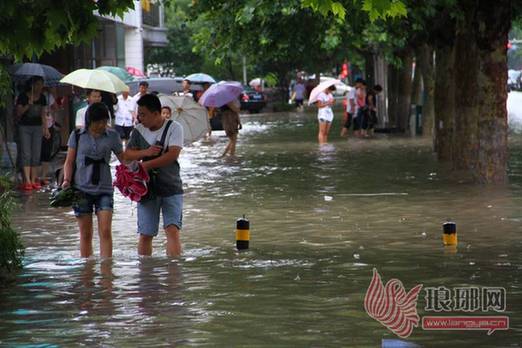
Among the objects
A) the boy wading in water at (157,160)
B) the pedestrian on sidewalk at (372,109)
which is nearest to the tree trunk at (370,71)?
the pedestrian on sidewalk at (372,109)

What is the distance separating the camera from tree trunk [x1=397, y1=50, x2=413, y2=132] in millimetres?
36875

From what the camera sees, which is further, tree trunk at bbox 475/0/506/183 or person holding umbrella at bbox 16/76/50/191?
person holding umbrella at bbox 16/76/50/191

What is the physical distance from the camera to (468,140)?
20891 millimetres

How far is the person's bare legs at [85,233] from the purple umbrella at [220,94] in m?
14.7

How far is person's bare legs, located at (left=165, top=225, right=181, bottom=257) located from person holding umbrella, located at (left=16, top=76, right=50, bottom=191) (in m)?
8.15

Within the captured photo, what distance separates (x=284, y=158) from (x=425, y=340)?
18781 millimetres

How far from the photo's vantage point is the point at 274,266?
11.7m

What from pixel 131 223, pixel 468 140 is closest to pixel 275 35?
pixel 468 140

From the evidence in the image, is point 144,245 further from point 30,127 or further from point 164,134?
point 30,127

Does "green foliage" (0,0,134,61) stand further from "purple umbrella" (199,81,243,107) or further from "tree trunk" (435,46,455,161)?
"purple umbrella" (199,81,243,107)

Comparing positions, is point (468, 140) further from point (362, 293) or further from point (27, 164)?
point (362, 293)

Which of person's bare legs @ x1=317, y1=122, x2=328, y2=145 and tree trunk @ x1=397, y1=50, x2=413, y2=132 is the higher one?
tree trunk @ x1=397, y1=50, x2=413, y2=132

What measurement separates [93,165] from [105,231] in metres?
0.62

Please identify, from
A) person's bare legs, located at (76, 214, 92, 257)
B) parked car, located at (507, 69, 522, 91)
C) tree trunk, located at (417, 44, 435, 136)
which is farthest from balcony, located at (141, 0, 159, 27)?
person's bare legs, located at (76, 214, 92, 257)
